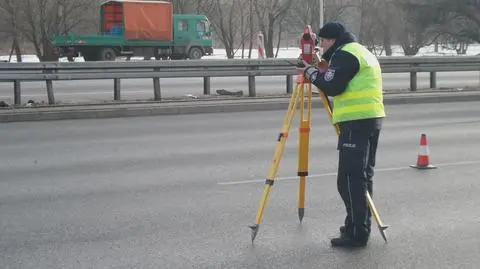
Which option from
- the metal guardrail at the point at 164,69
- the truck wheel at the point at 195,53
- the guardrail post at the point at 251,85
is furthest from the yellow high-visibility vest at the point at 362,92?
the truck wheel at the point at 195,53

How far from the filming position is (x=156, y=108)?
14.8 metres

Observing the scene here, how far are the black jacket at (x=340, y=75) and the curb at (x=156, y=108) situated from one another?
372 inches

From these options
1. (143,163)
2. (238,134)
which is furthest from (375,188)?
(238,134)

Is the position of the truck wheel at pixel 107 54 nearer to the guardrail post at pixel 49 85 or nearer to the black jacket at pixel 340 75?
the guardrail post at pixel 49 85

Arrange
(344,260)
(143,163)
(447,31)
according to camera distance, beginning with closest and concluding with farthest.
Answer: (344,260)
(143,163)
(447,31)

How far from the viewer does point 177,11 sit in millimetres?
51000

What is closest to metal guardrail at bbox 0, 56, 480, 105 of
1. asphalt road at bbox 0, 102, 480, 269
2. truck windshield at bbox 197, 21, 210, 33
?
asphalt road at bbox 0, 102, 480, 269

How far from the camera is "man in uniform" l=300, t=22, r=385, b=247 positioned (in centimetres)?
539

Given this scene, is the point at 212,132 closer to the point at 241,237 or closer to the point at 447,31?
the point at 241,237

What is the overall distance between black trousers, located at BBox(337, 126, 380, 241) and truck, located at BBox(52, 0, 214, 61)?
108 feet

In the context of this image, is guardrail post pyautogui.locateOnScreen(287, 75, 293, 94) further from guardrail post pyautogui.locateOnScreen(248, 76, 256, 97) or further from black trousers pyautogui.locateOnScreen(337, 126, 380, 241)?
black trousers pyautogui.locateOnScreen(337, 126, 380, 241)

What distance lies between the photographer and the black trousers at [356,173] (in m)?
5.44

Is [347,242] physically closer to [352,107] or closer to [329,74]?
[352,107]

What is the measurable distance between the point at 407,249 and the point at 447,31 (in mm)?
44361
